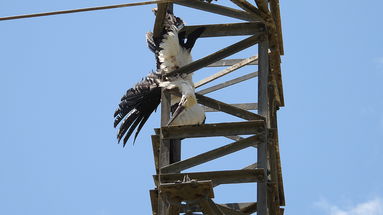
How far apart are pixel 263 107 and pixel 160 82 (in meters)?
1.29

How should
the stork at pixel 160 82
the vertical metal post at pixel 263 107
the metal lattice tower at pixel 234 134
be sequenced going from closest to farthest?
the metal lattice tower at pixel 234 134 → the vertical metal post at pixel 263 107 → the stork at pixel 160 82

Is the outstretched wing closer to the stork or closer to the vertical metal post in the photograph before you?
the stork

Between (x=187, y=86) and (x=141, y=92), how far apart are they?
2.20ft

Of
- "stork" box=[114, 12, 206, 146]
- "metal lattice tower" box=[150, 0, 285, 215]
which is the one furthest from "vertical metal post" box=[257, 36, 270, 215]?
"stork" box=[114, 12, 206, 146]

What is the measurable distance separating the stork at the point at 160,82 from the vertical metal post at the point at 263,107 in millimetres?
821

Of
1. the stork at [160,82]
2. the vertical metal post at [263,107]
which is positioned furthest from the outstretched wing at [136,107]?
the vertical metal post at [263,107]

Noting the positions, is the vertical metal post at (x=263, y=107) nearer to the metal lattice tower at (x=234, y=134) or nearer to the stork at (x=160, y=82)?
the metal lattice tower at (x=234, y=134)

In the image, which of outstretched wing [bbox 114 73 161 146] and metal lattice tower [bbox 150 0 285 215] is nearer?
metal lattice tower [bbox 150 0 285 215]

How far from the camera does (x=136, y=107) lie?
1398 centimetres

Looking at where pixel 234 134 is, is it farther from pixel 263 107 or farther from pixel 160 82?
pixel 160 82

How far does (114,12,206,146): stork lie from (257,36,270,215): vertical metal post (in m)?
0.82

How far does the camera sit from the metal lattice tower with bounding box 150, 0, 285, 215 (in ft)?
39.9

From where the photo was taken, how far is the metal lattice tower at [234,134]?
479 inches

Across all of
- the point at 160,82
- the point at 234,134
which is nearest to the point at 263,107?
the point at 234,134
